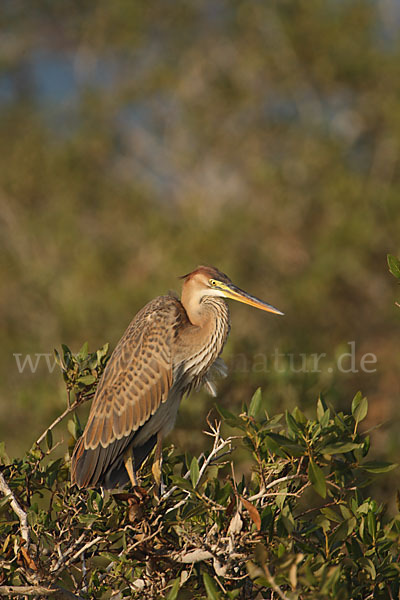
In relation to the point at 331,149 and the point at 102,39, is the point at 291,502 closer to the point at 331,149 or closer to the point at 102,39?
the point at 331,149

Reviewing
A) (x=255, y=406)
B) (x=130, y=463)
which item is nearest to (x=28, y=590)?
(x=255, y=406)

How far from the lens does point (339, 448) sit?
7.06ft

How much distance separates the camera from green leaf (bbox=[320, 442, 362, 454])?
2.15m

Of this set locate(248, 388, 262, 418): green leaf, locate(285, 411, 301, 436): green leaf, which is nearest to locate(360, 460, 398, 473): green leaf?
locate(285, 411, 301, 436): green leaf

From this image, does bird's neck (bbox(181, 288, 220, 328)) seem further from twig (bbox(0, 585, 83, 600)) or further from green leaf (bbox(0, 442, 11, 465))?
twig (bbox(0, 585, 83, 600))

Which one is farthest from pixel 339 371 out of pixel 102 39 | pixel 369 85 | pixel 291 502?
pixel 102 39

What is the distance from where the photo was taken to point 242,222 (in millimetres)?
8258

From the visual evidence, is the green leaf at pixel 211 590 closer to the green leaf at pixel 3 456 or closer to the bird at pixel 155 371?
the green leaf at pixel 3 456

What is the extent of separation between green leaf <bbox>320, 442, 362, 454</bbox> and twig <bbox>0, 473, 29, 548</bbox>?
0.96 meters

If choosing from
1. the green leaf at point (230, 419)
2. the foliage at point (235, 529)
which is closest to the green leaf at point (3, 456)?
the foliage at point (235, 529)

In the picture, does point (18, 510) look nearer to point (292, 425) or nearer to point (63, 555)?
point (63, 555)

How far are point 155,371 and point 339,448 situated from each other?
1.39 m

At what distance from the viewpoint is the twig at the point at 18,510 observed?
2.31m

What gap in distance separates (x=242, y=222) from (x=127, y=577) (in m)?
6.18
